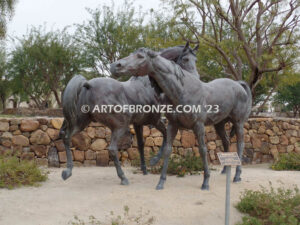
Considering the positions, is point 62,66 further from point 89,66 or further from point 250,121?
point 250,121

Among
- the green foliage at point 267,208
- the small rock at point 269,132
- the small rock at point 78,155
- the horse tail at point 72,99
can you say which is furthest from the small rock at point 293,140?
the horse tail at point 72,99

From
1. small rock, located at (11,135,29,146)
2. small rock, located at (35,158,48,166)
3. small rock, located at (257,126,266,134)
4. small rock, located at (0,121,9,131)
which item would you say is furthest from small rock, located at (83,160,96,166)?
small rock, located at (257,126,266,134)

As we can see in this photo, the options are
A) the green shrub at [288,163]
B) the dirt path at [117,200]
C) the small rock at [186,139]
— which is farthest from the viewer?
the small rock at [186,139]

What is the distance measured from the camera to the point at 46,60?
63.5 feet

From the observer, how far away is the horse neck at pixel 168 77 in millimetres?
4051

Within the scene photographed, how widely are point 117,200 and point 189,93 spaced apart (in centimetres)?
182

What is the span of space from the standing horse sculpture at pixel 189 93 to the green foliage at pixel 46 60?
15.8 meters

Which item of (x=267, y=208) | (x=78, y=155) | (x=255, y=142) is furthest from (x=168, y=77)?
(x=255, y=142)

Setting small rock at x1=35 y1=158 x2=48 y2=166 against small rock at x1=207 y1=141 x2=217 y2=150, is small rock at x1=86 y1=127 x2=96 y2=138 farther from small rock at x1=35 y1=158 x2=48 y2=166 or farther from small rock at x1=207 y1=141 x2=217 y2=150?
small rock at x1=207 y1=141 x2=217 y2=150

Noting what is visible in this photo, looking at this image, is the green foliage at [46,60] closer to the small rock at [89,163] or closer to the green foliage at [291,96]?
the small rock at [89,163]

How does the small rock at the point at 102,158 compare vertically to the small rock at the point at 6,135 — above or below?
below

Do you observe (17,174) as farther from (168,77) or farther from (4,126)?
(168,77)

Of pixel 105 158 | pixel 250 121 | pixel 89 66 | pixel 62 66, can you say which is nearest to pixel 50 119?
pixel 105 158

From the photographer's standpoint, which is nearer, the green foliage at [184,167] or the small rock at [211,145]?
the green foliage at [184,167]
